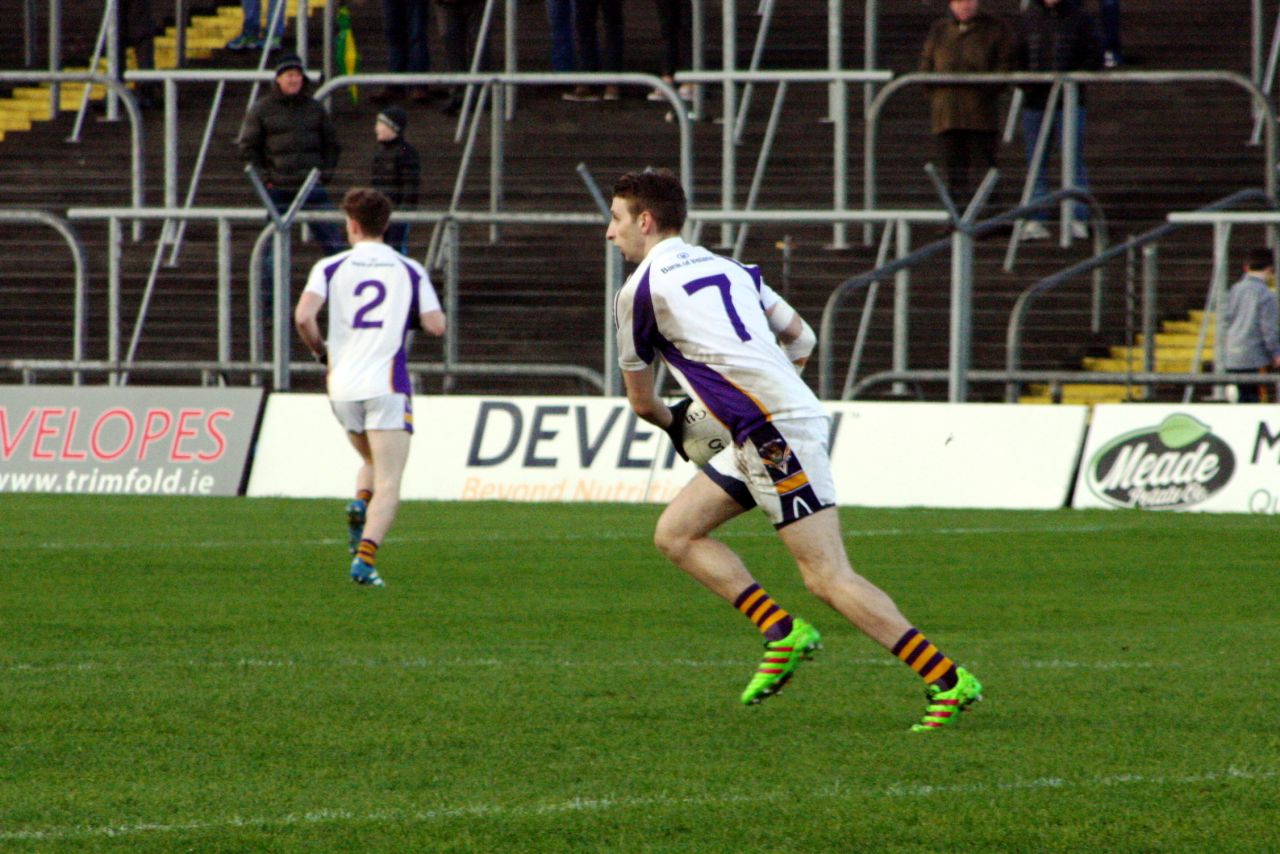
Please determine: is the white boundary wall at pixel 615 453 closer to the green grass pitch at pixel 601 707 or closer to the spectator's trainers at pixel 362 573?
the green grass pitch at pixel 601 707

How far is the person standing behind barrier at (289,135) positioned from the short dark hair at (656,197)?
47.2 feet

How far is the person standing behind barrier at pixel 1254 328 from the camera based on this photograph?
19.0m

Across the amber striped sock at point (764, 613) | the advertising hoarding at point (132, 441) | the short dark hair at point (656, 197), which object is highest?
the short dark hair at point (656, 197)

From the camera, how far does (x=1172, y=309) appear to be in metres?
20.5

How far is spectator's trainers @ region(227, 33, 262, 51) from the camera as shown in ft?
96.0

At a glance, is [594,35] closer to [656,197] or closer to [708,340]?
[656,197]

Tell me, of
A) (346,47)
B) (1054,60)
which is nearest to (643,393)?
(1054,60)

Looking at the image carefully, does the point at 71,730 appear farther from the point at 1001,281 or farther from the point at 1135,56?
the point at 1135,56

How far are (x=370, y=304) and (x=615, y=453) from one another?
6.29 meters

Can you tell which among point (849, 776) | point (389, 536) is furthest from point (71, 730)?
point (389, 536)

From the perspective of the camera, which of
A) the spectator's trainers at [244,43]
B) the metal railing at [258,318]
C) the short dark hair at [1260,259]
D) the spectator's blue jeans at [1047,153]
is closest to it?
the short dark hair at [1260,259]

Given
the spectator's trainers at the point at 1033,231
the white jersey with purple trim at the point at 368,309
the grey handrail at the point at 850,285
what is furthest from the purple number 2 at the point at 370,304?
the spectator's trainers at the point at 1033,231

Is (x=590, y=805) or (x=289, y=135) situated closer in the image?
(x=590, y=805)

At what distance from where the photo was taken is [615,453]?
62.3 feet
